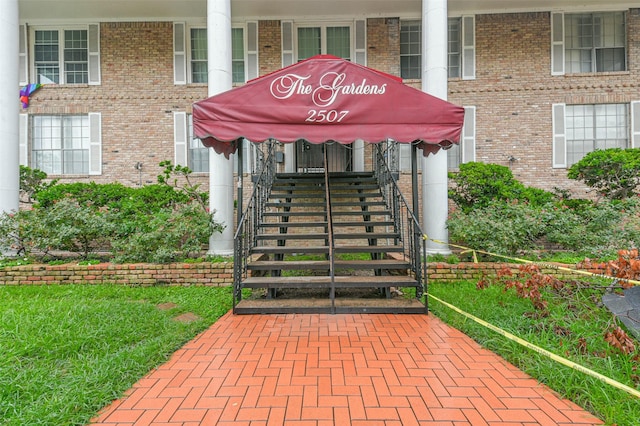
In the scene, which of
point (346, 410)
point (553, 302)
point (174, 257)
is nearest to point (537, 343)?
point (553, 302)

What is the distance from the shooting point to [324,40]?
10648 millimetres

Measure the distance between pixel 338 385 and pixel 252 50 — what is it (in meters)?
10.4

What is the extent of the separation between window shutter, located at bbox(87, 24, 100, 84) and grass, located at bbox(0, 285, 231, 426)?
7951 mm

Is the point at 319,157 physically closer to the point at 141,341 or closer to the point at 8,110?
the point at 8,110

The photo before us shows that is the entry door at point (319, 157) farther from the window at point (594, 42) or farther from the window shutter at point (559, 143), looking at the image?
the window at point (594, 42)

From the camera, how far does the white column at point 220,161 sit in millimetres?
6758

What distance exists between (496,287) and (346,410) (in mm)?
3842

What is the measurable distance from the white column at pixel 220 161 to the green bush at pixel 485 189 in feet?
17.2

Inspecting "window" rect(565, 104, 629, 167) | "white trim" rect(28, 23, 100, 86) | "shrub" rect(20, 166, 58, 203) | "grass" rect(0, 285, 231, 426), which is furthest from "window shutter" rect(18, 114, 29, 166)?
"window" rect(565, 104, 629, 167)

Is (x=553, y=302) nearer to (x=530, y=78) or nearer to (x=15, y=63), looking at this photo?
(x=530, y=78)

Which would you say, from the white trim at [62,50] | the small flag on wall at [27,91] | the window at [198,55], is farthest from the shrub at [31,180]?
the window at [198,55]

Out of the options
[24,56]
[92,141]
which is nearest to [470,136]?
[92,141]

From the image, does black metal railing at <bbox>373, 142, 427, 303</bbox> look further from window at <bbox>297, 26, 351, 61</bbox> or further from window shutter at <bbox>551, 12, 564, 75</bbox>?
window shutter at <bbox>551, 12, 564, 75</bbox>

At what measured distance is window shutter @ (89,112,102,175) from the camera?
10.5 metres
